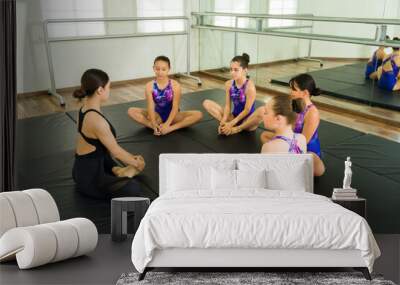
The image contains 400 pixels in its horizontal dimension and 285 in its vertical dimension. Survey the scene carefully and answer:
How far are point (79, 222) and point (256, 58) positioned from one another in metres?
2.09

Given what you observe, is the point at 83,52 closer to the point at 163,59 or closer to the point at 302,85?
the point at 163,59

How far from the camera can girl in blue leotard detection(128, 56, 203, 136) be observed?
14.0 feet

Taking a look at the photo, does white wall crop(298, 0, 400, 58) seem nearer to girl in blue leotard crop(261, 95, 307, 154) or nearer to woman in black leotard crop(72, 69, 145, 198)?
girl in blue leotard crop(261, 95, 307, 154)

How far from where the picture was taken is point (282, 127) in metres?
4.09

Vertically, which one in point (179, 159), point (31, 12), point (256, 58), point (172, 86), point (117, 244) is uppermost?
point (31, 12)

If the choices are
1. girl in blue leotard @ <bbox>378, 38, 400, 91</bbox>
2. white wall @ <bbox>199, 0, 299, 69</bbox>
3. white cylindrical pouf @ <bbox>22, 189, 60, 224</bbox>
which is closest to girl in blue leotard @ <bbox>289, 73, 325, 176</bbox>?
white wall @ <bbox>199, 0, 299, 69</bbox>

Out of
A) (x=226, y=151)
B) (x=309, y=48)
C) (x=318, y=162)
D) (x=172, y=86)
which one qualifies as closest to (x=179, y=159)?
(x=226, y=151)

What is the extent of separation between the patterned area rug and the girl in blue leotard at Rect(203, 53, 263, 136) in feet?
5.27

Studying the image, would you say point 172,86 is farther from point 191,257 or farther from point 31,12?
point 191,257

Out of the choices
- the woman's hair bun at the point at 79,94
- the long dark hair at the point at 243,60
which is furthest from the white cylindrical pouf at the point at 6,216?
the long dark hair at the point at 243,60

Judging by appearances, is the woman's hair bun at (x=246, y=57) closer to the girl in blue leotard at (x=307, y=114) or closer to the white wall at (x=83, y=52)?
the girl in blue leotard at (x=307, y=114)

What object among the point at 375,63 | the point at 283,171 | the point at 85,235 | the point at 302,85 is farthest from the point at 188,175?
the point at 375,63

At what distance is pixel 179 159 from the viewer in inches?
141

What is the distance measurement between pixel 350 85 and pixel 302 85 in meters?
0.41
